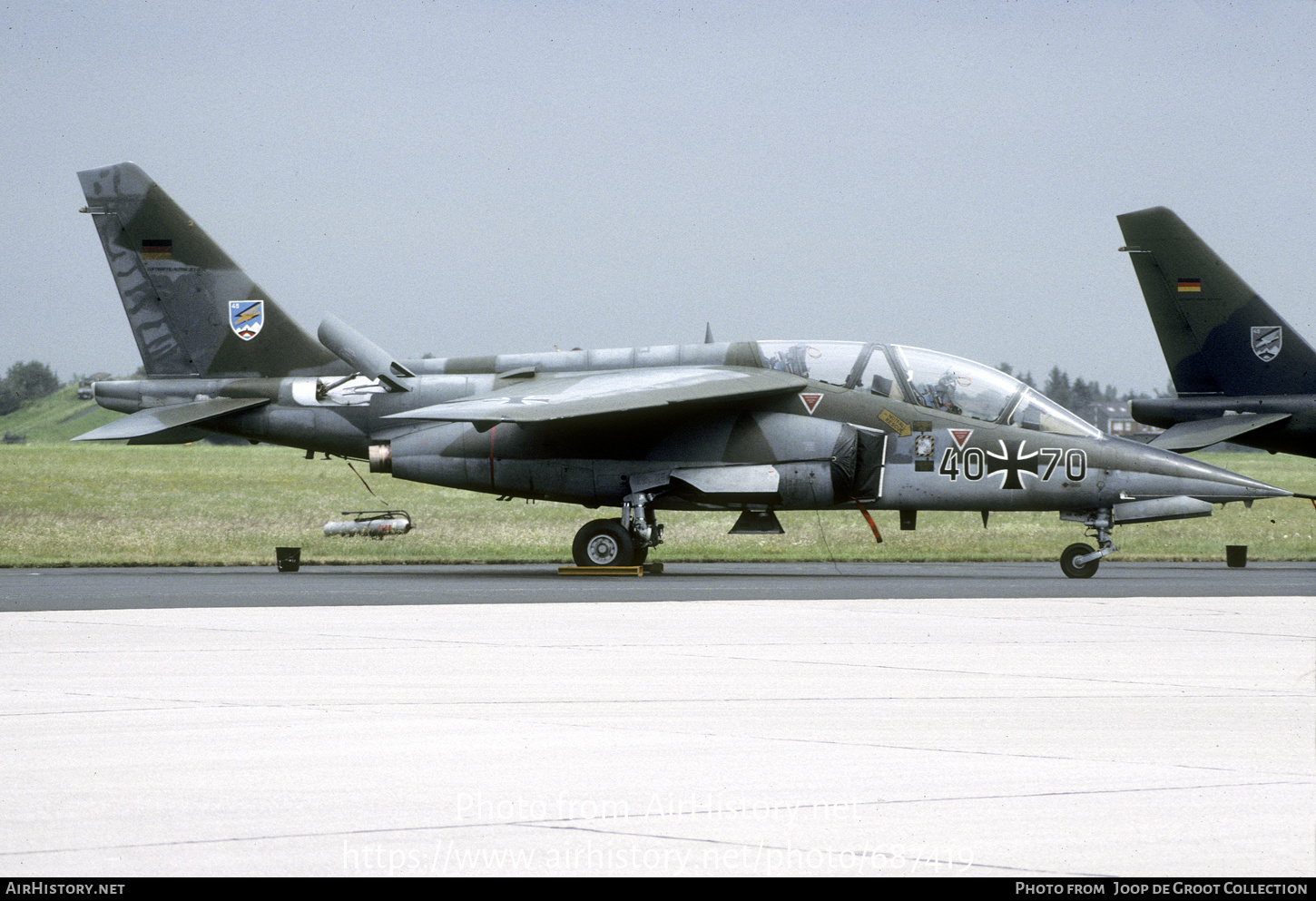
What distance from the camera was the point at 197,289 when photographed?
23859 mm

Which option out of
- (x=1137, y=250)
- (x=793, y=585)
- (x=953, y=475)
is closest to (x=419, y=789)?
(x=793, y=585)

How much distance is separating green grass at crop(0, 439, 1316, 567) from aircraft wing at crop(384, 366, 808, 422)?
14.2 ft

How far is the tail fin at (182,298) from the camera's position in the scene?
23.6 meters

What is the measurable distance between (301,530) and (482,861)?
1200 inches

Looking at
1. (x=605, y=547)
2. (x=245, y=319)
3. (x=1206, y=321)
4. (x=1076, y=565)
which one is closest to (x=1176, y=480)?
(x=1076, y=565)

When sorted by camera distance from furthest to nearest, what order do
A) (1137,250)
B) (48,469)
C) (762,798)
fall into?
(48,469), (1137,250), (762,798)

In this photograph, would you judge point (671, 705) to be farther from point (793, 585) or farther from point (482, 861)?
point (793, 585)

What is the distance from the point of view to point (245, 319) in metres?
23.8

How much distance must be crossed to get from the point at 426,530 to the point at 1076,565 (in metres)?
17.6

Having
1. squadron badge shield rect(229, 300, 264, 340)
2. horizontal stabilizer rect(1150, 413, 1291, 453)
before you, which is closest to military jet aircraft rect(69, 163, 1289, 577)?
squadron badge shield rect(229, 300, 264, 340)

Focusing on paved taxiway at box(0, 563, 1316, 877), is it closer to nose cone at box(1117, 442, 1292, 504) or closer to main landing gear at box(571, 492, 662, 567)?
nose cone at box(1117, 442, 1292, 504)

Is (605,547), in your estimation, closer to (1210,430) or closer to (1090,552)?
(1090,552)

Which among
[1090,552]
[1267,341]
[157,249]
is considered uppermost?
[157,249]

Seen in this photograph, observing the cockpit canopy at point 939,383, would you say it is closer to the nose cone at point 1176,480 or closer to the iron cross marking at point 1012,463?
the iron cross marking at point 1012,463
